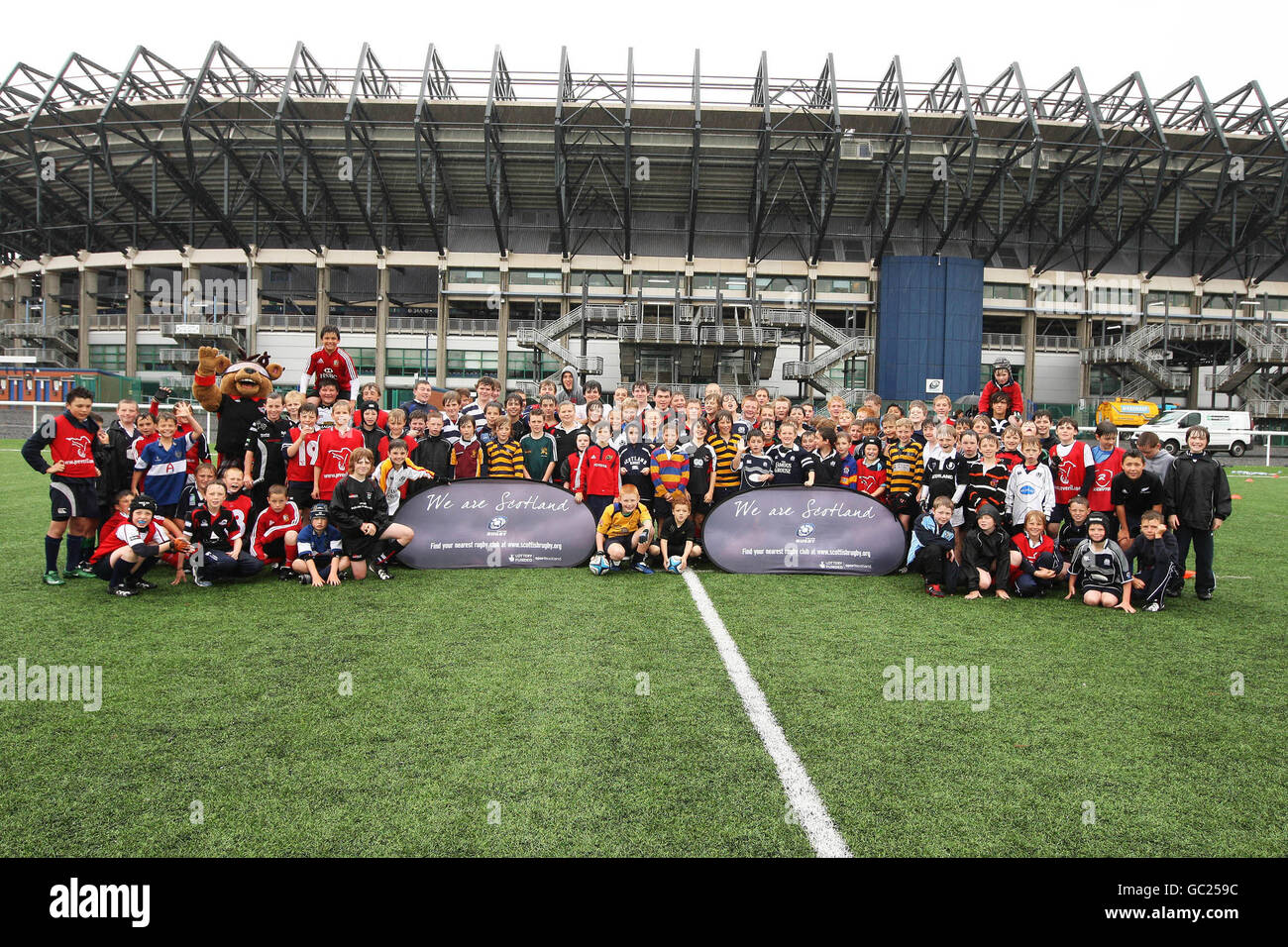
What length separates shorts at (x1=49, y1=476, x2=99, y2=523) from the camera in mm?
6992

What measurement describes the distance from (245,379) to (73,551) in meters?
2.39

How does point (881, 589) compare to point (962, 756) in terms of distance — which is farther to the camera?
point (881, 589)

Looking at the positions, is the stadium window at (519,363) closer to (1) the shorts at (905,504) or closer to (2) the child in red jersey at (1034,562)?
(1) the shorts at (905,504)

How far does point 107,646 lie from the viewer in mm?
5008

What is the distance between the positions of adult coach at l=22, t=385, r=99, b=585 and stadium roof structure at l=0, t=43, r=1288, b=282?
31.0 m

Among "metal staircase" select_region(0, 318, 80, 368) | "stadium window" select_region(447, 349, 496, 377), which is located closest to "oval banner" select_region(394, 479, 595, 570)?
"stadium window" select_region(447, 349, 496, 377)

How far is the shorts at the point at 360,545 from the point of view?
23.4 ft

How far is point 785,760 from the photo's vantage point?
345 centimetres

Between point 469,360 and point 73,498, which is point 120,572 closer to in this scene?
point 73,498

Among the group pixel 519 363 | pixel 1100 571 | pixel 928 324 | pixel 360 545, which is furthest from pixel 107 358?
pixel 1100 571
